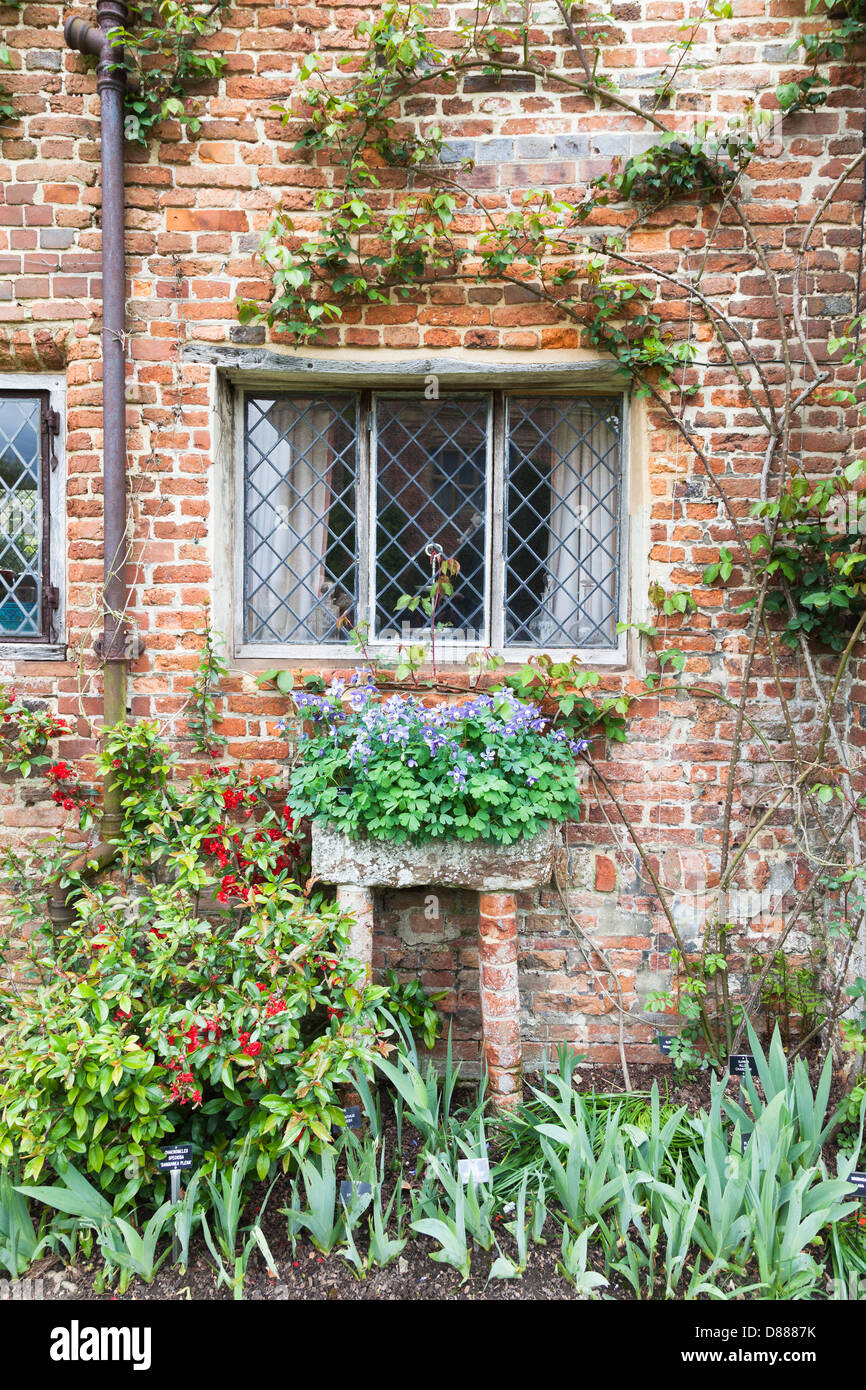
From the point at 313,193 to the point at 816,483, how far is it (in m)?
2.22

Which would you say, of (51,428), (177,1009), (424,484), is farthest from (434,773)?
(51,428)

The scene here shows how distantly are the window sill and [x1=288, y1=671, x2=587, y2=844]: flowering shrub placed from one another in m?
1.18

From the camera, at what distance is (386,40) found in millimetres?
2697

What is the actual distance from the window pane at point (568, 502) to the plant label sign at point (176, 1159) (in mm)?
2309

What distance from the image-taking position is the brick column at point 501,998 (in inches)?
106

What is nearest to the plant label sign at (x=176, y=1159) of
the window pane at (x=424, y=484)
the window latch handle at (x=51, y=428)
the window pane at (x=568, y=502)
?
the window pane at (x=424, y=484)

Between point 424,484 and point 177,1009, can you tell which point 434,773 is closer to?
point 177,1009

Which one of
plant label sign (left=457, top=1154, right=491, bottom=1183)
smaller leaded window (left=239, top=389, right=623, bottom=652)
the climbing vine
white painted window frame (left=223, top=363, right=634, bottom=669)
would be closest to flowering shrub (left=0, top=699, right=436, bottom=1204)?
plant label sign (left=457, top=1154, right=491, bottom=1183)

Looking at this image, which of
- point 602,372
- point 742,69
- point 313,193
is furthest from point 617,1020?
point 742,69

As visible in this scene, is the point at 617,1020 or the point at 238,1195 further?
the point at 617,1020

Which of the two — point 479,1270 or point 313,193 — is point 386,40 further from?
point 479,1270

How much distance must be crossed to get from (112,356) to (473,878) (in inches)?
92.1

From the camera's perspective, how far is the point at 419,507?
126 inches

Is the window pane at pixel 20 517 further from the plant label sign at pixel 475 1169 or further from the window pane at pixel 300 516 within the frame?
the plant label sign at pixel 475 1169
